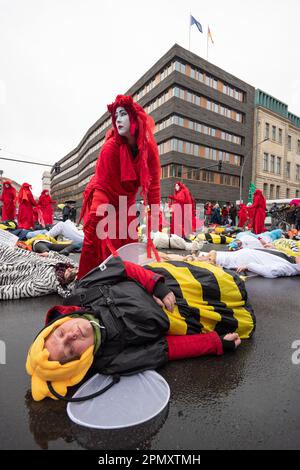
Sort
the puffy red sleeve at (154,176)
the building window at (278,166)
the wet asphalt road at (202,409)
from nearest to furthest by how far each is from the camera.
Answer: the wet asphalt road at (202,409)
the puffy red sleeve at (154,176)
the building window at (278,166)

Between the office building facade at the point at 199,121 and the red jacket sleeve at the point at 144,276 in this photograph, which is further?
the office building facade at the point at 199,121

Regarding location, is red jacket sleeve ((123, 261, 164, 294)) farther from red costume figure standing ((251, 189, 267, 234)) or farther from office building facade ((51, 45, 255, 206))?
office building facade ((51, 45, 255, 206))

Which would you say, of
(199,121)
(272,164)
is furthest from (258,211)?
(272,164)

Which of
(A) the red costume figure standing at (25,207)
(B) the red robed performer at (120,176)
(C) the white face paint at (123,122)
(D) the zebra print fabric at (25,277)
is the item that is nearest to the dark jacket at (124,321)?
(B) the red robed performer at (120,176)

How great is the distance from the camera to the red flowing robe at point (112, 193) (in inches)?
109

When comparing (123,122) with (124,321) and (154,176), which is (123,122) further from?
(124,321)

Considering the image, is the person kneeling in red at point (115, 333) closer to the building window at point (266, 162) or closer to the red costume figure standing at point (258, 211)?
the red costume figure standing at point (258, 211)

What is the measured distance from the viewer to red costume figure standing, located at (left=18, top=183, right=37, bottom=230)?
9758 mm

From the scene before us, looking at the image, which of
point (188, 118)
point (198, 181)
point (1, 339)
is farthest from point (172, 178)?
point (1, 339)

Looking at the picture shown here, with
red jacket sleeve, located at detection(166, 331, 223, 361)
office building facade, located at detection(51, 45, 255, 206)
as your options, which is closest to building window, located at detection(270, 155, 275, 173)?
office building facade, located at detection(51, 45, 255, 206)

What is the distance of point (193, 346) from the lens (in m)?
2.02

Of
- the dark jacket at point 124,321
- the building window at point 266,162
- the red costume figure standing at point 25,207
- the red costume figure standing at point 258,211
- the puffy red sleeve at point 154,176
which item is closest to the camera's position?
the dark jacket at point 124,321

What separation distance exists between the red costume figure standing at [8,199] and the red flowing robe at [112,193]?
9969 mm
